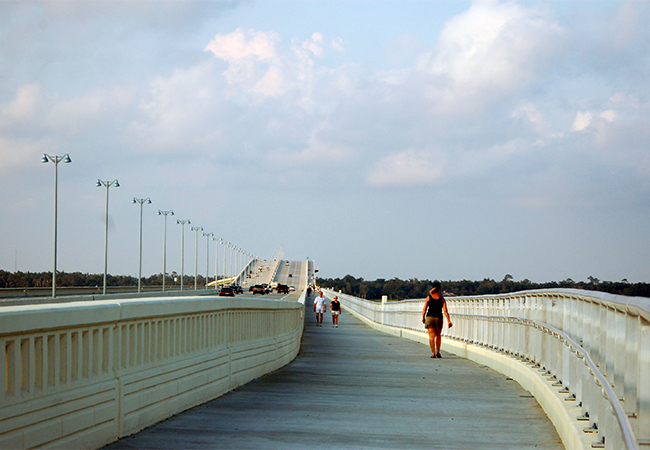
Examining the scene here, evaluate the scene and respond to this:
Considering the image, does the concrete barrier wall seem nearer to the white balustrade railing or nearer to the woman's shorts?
the white balustrade railing

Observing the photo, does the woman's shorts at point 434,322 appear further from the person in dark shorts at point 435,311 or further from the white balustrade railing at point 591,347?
the white balustrade railing at point 591,347

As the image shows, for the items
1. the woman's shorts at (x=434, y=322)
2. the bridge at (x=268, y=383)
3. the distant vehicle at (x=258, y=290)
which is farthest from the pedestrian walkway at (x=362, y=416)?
the distant vehicle at (x=258, y=290)

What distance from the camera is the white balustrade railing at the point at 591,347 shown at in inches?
189

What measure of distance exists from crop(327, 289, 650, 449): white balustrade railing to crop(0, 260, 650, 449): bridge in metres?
0.02

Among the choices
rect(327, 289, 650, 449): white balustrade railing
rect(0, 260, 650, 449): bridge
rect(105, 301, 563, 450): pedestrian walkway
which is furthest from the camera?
rect(105, 301, 563, 450): pedestrian walkway

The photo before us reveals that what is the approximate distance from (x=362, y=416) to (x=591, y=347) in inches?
127

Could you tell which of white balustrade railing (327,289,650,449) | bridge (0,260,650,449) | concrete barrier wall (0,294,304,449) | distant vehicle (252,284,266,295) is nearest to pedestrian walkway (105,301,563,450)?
bridge (0,260,650,449)

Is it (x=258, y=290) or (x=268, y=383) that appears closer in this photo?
(x=268, y=383)

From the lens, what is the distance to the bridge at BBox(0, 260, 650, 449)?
5984 millimetres

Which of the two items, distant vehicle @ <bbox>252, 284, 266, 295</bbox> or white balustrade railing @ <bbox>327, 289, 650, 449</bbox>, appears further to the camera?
distant vehicle @ <bbox>252, 284, 266, 295</bbox>

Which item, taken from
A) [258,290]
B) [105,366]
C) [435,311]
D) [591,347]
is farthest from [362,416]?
[258,290]

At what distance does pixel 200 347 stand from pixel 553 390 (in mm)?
4528

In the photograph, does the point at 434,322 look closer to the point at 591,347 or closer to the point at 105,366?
the point at 591,347

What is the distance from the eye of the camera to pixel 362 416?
9.79 metres
